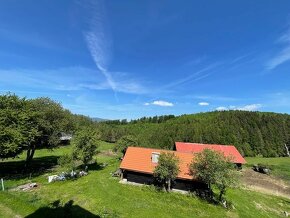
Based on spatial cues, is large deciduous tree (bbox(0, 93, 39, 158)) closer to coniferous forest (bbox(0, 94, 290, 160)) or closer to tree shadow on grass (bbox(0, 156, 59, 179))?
coniferous forest (bbox(0, 94, 290, 160))

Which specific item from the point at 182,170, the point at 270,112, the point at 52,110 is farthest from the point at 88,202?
the point at 270,112

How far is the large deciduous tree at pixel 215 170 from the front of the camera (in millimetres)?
31941

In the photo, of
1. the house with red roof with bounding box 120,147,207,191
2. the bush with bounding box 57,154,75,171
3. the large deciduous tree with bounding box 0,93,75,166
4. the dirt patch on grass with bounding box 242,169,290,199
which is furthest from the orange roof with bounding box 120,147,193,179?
the dirt patch on grass with bounding box 242,169,290,199

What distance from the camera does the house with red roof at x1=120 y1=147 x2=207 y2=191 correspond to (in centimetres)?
3622

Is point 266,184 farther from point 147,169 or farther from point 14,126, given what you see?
point 14,126

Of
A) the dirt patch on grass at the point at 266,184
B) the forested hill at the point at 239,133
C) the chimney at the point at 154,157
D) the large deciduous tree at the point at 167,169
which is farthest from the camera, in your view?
the forested hill at the point at 239,133

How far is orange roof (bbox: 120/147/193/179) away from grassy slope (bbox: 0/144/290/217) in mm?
2952

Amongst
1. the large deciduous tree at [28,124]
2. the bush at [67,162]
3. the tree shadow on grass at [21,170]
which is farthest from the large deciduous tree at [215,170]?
the large deciduous tree at [28,124]

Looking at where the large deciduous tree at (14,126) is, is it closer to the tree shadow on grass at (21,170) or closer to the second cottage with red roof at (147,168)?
the tree shadow on grass at (21,170)

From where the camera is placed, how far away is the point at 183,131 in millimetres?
113500

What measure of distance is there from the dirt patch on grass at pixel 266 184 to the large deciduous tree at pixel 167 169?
75.5 ft

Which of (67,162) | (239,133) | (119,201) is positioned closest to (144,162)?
(119,201)

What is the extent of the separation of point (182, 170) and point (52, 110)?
1116 inches

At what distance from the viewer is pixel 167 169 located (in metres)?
34.2
